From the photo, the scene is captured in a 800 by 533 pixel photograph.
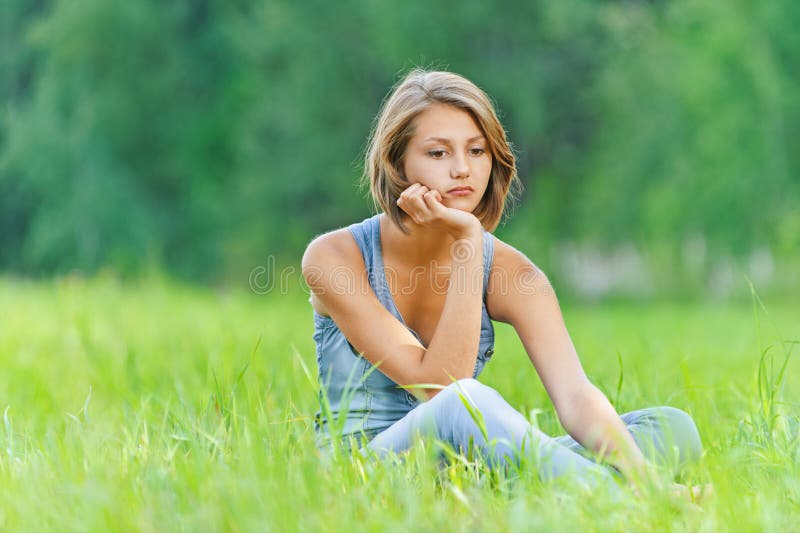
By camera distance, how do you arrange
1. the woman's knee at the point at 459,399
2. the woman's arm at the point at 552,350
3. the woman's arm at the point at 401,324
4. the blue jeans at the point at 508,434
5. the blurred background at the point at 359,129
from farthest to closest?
1. the blurred background at the point at 359,129
2. the woman's arm at the point at 401,324
3. the woman's arm at the point at 552,350
4. the woman's knee at the point at 459,399
5. the blue jeans at the point at 508,434

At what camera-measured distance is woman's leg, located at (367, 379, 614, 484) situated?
249 cm

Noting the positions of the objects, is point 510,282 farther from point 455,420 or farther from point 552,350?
point 455,420

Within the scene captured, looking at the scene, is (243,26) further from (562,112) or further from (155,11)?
(562,112)

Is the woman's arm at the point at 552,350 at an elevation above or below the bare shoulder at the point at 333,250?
below

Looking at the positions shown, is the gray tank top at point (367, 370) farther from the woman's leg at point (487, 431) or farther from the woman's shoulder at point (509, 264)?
the woman's leg at point (487, 431)

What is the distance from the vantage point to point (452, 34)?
703 inches

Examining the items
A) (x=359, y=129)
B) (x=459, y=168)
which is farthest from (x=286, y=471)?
(x=359, y=129)

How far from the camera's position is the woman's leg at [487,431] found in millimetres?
2486

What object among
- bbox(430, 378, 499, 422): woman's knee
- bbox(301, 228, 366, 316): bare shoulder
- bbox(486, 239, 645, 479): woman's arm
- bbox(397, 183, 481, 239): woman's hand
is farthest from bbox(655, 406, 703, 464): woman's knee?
bbox(301, 228, 366, 316): bare shoulder

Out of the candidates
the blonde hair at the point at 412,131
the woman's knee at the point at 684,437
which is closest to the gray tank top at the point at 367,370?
the blonde hair at the point at 412,131

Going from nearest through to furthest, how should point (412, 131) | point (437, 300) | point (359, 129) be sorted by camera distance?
1. point (412, 131)
2. point (437, 300)
3. point (359, 129)

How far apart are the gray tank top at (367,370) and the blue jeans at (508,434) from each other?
19 cm

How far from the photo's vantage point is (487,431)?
2623 millimetres

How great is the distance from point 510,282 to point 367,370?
20.6 inches
